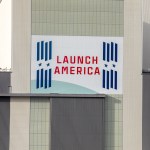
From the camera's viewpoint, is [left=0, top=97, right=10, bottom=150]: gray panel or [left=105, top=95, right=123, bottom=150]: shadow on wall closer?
[left=0, top=97, right=10, bottom=150]: gray panel

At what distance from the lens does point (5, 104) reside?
Result: 25391 millimetres

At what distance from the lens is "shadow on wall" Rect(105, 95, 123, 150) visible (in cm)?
2594

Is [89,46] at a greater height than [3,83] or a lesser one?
greater

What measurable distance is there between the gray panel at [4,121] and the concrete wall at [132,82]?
195 inches

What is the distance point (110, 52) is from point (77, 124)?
134 inches

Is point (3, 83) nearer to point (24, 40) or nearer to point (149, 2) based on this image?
point (24, 40)

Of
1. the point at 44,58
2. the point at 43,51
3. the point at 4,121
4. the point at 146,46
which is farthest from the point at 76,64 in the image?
the point at 146,46

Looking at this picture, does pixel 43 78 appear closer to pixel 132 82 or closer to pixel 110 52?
pixel 110 52

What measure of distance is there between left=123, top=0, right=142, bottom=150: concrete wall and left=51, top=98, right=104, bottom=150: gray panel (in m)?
1.25

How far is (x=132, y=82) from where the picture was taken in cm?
2609

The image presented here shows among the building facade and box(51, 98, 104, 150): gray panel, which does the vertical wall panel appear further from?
box(51, 98, 104, 150): gray panel

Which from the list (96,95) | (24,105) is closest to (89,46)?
(96,95)

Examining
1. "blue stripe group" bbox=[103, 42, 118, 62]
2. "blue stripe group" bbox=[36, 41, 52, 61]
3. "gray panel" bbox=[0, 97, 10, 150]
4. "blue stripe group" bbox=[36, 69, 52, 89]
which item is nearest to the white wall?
"blue stripe group" bbox=[36, 41, 52, 61]

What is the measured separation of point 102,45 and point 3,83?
449cm
